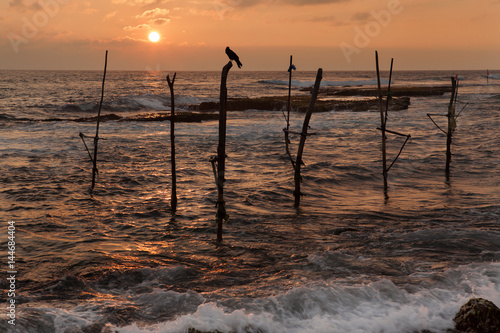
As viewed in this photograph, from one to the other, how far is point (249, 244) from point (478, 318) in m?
4.42

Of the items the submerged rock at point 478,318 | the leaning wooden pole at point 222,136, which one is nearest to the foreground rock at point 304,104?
the leaning wooden pole at point 222,136

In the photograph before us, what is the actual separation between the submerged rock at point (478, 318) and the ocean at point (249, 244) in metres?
0.20

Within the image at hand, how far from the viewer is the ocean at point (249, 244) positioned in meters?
5.95

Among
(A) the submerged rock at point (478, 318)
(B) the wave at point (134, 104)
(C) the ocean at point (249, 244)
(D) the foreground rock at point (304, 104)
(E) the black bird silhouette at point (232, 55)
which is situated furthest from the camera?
(B) the wave at point (134, 104)

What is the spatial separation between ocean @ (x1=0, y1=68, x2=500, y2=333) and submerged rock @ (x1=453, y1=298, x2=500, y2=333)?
203 millimetres

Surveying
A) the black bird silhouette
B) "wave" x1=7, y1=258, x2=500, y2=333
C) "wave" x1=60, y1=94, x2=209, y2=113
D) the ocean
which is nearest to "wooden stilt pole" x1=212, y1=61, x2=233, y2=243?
the black bird silhouette

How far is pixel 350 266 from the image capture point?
24.8 ft

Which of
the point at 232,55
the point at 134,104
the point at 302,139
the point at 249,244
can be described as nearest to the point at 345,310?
the point at 249,244

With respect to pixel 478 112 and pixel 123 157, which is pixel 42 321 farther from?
pixel 478 112

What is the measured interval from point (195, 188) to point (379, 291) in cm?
796

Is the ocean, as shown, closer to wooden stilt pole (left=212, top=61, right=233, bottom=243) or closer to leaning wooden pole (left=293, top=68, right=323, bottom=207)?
leaning wooden pole (left=293, top=68, right=323, bottom=207)

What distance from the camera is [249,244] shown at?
874cm

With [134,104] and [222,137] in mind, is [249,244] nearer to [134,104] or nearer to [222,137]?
[222,137]

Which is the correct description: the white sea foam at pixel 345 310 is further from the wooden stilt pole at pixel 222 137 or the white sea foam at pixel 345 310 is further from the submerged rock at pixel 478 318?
the wooden stilt pole at pixel 222 137
